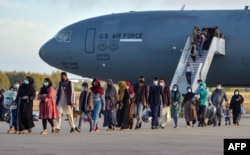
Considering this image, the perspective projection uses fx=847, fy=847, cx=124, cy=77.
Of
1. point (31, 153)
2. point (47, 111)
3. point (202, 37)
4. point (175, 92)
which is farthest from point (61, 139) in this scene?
point (202, 37)

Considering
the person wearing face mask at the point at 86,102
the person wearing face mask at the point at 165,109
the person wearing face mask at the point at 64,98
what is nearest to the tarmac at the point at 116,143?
the person wearing face mask at the point at 64,98

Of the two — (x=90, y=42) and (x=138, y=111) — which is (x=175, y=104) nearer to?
(x=138, y=111)

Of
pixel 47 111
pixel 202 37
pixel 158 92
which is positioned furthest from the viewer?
pixel 202 37

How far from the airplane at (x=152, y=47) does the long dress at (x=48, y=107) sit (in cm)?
1415

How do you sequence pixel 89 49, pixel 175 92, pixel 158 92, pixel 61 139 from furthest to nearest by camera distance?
pixel 89 49
pixel 175 92
pixel 158 92
pixel 61 139

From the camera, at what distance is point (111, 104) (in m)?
28.5

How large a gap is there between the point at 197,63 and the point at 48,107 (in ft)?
52.5

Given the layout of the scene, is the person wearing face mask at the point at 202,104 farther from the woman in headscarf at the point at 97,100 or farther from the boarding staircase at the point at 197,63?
the boarding staircase at the point at 197,63

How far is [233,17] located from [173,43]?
3.18 meters

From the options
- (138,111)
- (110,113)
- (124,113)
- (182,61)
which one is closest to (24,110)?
(110,113)

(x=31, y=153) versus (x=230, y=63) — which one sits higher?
(x=230, y=63)

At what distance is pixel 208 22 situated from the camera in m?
41.2

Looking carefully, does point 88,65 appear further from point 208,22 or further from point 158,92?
point 158,92

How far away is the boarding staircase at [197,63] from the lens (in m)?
39.8
